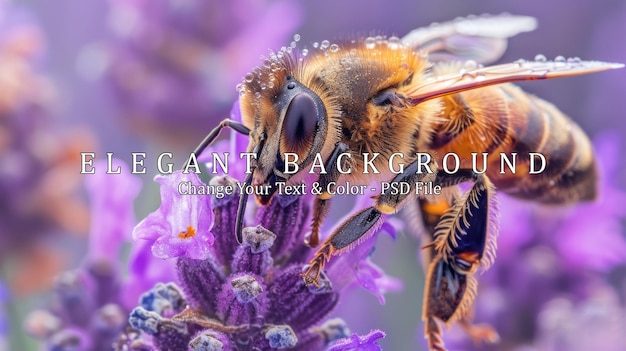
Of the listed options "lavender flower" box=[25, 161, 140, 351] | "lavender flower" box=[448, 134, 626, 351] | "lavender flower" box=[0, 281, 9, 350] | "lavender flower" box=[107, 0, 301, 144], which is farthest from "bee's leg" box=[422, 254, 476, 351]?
"lavender flower" box=[107, 0, 301, 144]

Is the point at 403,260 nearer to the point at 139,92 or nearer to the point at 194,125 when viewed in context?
the point at 194,125

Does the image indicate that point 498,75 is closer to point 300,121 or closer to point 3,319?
point 300,121

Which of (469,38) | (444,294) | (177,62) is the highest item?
(177,62)

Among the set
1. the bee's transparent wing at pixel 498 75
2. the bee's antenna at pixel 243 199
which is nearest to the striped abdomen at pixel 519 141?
the bee's transparent wing at pixel 498 75

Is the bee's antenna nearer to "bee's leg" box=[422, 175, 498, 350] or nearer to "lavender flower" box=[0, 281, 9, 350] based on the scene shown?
"bee's leg" box=[422, 175, 498, 350]

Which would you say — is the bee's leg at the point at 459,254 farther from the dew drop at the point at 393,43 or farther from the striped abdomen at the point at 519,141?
the dew drop at the point at 393,43

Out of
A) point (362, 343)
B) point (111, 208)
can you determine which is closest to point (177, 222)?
point (362, 343)
